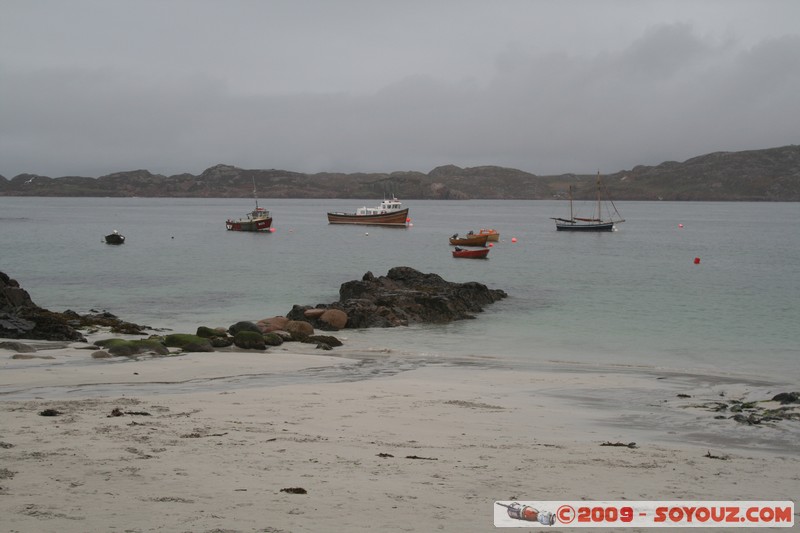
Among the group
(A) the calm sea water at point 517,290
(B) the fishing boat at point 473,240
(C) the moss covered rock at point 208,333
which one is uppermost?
(B) the fishing boat at point 473,240

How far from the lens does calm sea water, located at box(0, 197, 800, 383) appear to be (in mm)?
20703

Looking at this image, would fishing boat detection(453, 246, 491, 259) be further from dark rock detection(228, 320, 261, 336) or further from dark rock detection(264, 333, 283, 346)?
dark rock detection(264, 333, 283, 346)

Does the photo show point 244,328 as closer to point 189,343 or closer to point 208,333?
point 208,333

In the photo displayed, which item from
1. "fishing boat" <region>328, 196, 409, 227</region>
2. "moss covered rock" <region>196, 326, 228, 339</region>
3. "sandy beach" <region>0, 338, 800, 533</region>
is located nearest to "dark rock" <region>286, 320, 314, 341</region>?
"moss covered rock" <region>196, 326, 228, 339</region>

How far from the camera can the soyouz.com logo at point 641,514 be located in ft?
20.3

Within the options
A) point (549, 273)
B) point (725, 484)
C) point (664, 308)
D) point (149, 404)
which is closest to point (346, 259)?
point (549, 273)

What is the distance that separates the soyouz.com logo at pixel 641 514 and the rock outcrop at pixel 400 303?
53.9 feet

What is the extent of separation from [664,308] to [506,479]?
23654mm

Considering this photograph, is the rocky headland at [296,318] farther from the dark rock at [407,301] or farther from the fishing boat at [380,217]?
the fishing boat at [380,217]

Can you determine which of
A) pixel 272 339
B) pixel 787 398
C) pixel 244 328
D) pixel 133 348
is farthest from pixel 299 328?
pixel 787 398

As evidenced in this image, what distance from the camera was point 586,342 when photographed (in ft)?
70.8

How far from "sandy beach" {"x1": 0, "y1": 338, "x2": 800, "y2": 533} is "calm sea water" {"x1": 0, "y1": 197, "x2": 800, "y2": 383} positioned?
291 inches

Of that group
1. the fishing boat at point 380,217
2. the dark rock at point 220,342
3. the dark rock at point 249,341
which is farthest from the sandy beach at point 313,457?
the fishing boat at point 380,217

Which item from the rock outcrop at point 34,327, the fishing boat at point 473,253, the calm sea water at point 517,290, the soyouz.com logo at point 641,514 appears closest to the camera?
the soyouz.com logo at point 641,514
